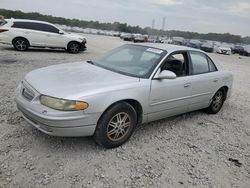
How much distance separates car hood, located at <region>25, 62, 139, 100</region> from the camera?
3295mm

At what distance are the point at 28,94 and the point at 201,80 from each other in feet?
10.4

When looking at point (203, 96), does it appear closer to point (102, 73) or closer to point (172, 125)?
point (172, 125)

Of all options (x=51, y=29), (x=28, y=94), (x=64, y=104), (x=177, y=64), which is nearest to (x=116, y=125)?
(x=64, y=104)

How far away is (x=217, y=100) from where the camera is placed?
5621mm

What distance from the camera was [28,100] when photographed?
3490mm

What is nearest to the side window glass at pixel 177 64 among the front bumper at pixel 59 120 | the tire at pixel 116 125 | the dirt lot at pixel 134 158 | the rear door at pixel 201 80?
the rear door at pixel 201 80

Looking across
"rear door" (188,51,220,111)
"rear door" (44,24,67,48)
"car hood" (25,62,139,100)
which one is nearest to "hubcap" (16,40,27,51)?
"rear door" (44,24,67,48)

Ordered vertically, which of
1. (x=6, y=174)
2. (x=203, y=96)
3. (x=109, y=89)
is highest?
(x=109, y=89)

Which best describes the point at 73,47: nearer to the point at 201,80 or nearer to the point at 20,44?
the point at 20,44

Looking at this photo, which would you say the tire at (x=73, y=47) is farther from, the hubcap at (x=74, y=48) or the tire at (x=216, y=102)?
the tire at (x=216, y=102)

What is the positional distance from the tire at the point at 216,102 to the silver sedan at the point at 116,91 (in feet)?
0.84

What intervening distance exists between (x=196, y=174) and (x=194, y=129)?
5.04 feet

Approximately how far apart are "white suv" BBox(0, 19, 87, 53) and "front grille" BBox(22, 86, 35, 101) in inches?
415

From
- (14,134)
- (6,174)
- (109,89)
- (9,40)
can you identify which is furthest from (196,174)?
(9,40)
